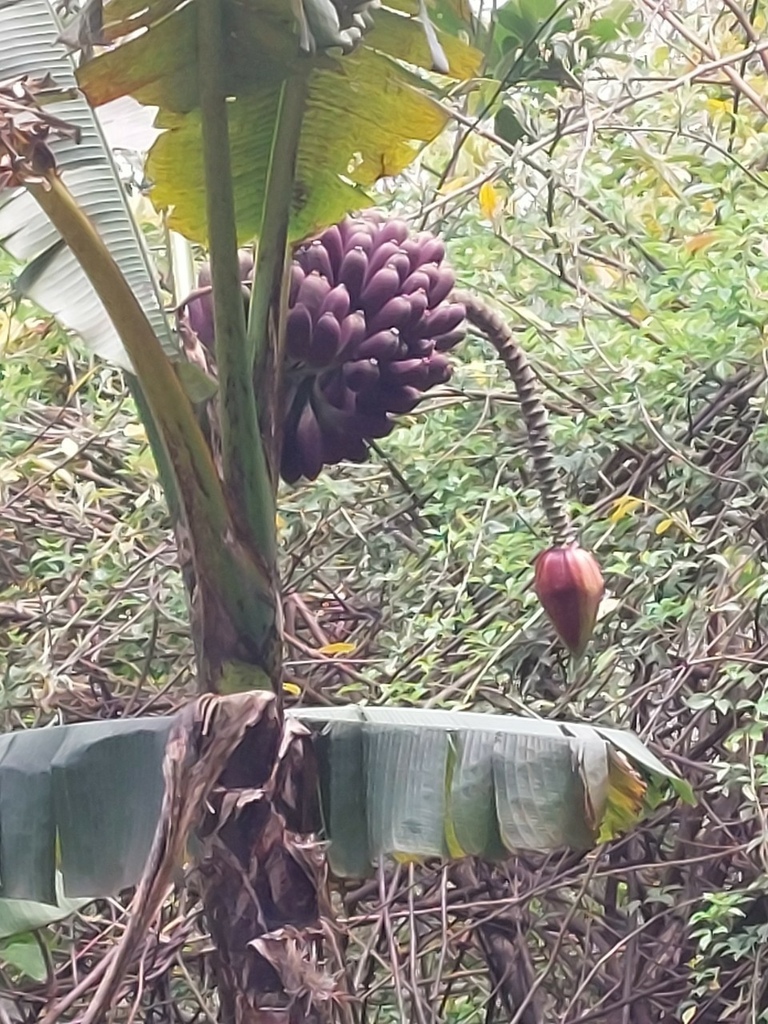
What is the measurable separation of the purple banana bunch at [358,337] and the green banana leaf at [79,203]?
144 millimetres

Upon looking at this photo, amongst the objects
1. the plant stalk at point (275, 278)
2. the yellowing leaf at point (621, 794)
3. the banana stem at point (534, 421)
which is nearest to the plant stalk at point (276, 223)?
the plant stalk at point (275, 278)

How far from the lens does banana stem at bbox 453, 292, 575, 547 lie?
130 cm

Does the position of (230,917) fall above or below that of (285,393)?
below

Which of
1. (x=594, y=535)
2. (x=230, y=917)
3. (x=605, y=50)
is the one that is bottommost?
(x=230, y=917)

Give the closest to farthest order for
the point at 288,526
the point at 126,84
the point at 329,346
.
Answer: the point at 126,84 → the point at 329,346 → the point at 288,526

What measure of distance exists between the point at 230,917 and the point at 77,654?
890 millimetres

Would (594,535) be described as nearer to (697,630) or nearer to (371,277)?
(697,630)

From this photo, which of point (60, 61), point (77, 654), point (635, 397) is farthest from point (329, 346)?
point (77, 654)

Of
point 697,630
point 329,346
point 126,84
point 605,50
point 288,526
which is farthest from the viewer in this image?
point 288,526

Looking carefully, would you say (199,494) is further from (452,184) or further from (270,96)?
(452,184)

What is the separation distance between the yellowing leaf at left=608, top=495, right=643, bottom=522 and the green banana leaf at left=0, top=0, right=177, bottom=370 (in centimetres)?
76

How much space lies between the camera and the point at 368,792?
→ 1.28 m

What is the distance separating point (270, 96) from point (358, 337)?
28cm

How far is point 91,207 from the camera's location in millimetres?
1237
